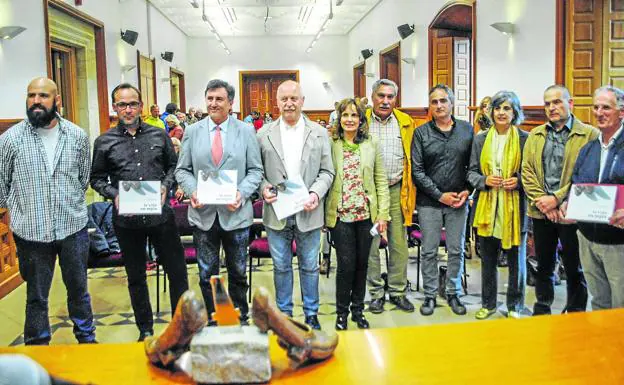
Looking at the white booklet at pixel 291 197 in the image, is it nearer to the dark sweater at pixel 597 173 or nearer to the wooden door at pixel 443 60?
the dark sweater at pixel 597 173

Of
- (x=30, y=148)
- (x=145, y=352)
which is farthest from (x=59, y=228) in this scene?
(x=145, y=352)

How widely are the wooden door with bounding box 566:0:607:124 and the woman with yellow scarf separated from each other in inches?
90.7

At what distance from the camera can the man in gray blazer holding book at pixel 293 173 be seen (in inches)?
149

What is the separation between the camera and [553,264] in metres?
3.97

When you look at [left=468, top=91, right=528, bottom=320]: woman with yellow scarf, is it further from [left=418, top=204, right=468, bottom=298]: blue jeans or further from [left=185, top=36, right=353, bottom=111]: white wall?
[left=185, top=36, right=353, bottom=111]: white wall

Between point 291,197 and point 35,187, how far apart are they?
1485mm

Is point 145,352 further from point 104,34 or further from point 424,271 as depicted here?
point 104,34

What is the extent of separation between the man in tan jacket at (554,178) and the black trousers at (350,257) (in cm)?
111

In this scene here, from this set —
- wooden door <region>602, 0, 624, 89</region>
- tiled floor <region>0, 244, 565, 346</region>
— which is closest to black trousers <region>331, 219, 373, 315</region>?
tiled floor <region>0, 244, 565, 346</region>

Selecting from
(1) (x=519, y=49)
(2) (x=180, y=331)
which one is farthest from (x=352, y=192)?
(1) (x=519, y=49)

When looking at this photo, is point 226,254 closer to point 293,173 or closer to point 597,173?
point 293,173

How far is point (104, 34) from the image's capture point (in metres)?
9.66

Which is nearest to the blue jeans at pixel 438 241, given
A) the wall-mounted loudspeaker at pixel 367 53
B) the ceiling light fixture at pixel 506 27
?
the ceiling light fixture at pixel 506 27

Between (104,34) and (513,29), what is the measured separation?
6379mm
